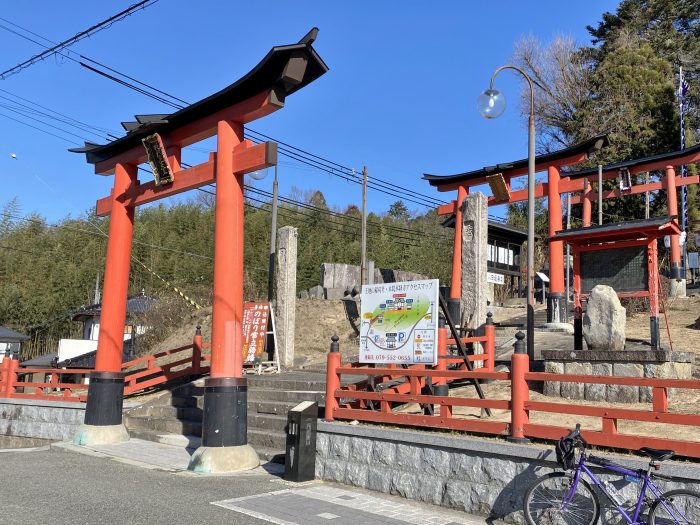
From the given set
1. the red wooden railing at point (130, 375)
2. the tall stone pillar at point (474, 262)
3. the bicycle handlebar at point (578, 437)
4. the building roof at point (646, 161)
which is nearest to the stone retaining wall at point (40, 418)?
the red wooden railing at point (130, 375)

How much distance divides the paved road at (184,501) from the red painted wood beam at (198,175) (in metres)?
4.54

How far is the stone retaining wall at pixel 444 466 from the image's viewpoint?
5.93 metres

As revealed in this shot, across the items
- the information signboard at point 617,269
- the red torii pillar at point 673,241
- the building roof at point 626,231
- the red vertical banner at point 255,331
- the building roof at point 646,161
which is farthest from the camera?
the red torii pillar at point 673,241

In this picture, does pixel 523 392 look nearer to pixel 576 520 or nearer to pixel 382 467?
pixel 576 520

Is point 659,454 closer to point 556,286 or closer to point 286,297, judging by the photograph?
point 286,297

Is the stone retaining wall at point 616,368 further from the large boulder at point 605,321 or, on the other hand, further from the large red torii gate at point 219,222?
the large red torii gate at point 219,222

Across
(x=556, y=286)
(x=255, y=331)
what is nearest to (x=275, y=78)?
(x=255, y=331)

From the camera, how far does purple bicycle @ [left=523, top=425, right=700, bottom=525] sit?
482 centimetres

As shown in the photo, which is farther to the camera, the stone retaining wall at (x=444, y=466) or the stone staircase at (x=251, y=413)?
the stone staircase at (x=251, y=413)

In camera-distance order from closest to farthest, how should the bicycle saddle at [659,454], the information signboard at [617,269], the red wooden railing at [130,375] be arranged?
1. the bicycle saddle at [659,454]
2. the information signboard at [617,269]
3. the red wooden railing at [130,375]

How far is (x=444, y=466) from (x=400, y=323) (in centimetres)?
224

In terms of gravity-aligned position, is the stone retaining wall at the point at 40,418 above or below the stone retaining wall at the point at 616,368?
below

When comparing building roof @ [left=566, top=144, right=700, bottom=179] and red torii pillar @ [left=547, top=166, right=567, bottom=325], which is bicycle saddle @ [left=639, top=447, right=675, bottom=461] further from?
building roof @ [left=566, top=144, right=700, bottom=179]

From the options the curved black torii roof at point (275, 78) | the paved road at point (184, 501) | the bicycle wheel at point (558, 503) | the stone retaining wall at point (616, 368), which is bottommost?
the paved road at point (184, 501)
